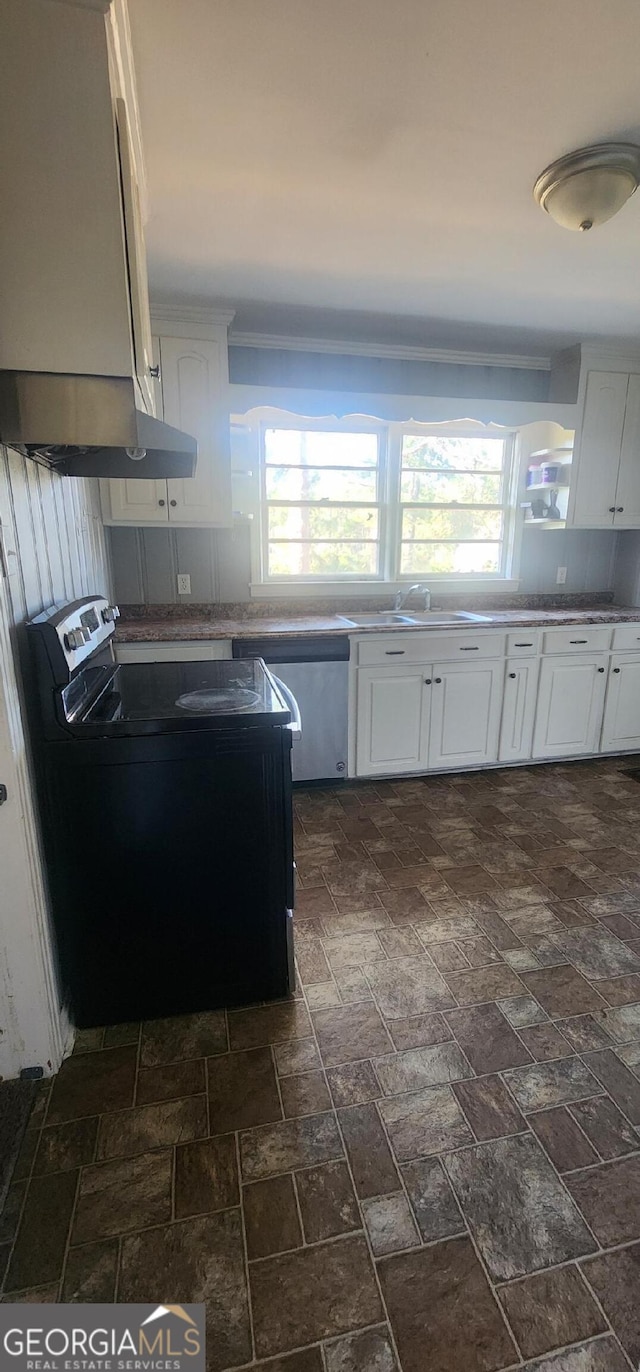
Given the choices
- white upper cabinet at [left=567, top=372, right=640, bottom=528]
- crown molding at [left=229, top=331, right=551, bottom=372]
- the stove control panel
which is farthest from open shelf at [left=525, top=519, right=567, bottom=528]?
the stove control panel

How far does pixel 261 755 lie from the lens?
1.70 metres

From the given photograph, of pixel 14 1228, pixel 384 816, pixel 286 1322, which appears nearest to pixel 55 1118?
pixel 14 1228

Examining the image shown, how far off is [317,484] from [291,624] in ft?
3.24

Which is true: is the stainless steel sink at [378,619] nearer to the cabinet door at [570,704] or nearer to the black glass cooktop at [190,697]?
the cabinet door at [570,704]

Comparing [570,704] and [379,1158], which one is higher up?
[570,704]

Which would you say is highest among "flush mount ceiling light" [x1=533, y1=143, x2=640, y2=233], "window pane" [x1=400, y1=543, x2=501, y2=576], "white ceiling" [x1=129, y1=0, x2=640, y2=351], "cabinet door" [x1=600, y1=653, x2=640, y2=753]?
"white ceiling" [x1=129, y1=0, x2=640, y2=351]

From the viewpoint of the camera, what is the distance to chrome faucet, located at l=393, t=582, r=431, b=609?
3.69 metres

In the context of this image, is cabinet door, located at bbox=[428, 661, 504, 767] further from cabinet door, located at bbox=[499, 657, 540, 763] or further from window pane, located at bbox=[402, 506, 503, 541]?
window pane, located at bbox=[402, 506, 503, 541]

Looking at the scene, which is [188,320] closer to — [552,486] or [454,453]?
[454,453]

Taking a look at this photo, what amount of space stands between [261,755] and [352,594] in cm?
223

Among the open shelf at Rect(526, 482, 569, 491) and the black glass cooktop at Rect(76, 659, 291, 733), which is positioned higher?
the open shelf at Rect(526, 482, 569, 491)

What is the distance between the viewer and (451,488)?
3910 mm

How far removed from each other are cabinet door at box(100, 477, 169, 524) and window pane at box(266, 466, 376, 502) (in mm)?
736

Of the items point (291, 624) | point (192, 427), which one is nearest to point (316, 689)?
point (291, 624)
